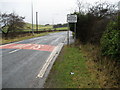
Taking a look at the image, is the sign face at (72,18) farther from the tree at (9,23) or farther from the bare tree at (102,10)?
the tree at (9,23)

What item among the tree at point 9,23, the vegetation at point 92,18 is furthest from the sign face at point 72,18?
the tree at point 9,23

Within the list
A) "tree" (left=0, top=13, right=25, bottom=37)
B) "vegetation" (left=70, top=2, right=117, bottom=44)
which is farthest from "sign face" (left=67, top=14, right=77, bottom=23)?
"tree" (left=0, top=13, right=25, bottom=37)

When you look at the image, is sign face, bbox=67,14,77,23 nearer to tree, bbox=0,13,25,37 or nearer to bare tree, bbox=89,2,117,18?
bare tree, bbox=89,2,117,18

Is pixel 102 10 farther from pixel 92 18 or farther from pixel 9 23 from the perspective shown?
pixel 9 23

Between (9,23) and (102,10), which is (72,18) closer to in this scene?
(102,10)

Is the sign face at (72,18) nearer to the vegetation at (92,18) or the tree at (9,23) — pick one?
the vegetation at (92,18)

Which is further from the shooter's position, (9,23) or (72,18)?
(9,23)

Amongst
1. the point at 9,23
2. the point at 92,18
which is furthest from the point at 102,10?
the point at 9,23

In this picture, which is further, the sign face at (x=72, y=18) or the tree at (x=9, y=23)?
the tree at (x=9, y=23)

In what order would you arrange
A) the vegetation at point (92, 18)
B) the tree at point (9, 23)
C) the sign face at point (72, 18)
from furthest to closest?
1. the tree at point (9, 23)
2. the sign face at point (72, 18)
3. the vegetation at point (92, 18)

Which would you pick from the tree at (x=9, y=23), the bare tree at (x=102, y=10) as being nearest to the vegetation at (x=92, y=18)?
the bare tree at (x=102, y=10)

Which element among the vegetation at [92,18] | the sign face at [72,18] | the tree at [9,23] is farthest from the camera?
the tree at [9,23]

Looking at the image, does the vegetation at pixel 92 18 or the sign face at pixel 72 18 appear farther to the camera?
the sign face at pixel 72 18

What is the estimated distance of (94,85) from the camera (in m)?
4.37
